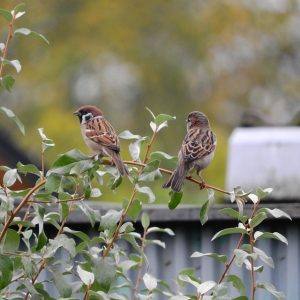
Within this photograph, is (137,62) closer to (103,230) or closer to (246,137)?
(246,137)

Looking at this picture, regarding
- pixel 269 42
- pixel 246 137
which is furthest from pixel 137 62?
pixel 246 137

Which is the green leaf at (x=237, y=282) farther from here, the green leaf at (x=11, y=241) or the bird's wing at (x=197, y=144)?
the bird's wing at (x=197, y=144)

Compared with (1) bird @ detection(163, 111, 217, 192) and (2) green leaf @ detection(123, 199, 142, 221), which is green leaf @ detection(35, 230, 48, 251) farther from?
(1) bird @ detection(163, 111, 217, 192)

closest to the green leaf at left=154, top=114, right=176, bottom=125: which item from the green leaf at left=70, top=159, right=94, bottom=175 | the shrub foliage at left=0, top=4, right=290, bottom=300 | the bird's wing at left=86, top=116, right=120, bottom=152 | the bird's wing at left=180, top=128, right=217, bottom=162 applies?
the shrub foliage at left=0, top=4, right=290, bottom=300

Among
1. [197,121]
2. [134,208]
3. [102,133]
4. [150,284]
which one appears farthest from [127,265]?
[197,121]

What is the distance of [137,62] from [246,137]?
20.7 metres

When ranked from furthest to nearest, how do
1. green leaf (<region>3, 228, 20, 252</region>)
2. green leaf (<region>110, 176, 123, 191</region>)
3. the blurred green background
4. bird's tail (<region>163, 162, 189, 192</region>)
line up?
1. the blurred green background
2. bird's tail (<region>163, 162, 189, 192</region>)
3. green leaf (<region>110, 176, 123, 191</region>)
4. green leaf (<region>3, 228, 20, 252</region>)

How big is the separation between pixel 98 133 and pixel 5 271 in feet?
6.22

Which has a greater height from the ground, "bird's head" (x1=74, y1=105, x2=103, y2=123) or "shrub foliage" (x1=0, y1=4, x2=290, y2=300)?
"bird's head" (x1=74, y1=105, x2=103, y2=123)

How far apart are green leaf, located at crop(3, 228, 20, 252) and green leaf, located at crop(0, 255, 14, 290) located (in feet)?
0.33

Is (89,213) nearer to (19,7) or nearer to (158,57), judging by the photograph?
(19,7)

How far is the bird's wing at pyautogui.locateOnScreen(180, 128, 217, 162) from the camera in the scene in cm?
583

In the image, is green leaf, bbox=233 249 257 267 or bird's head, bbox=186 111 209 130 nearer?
green leaf, bbox=233 249 257 267

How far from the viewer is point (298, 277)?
22.0 ft
